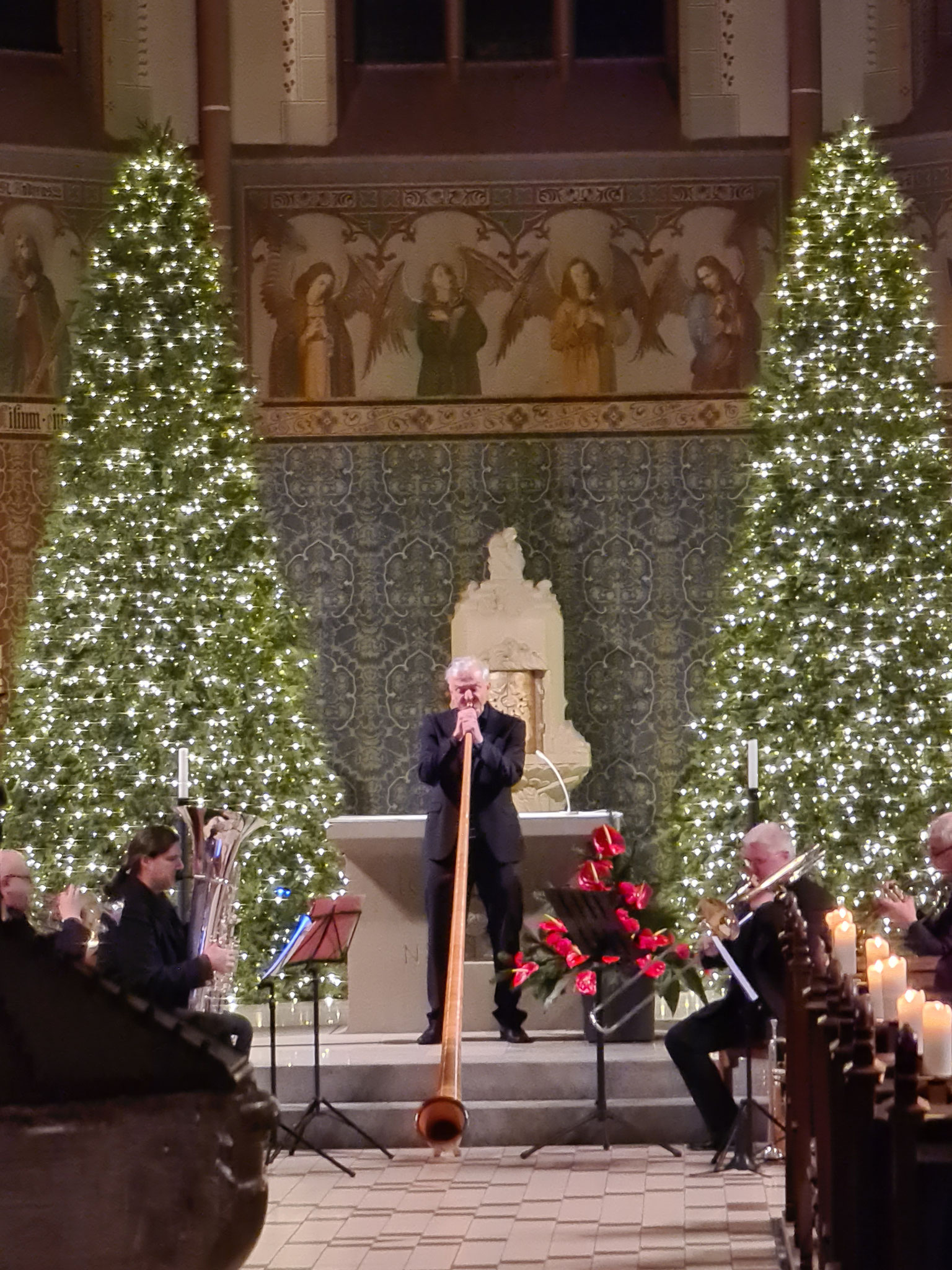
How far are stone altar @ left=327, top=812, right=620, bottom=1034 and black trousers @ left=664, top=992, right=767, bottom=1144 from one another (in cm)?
202

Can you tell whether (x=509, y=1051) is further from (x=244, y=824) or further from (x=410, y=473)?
(x=410, y=473)

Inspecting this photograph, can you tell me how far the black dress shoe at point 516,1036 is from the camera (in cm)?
991

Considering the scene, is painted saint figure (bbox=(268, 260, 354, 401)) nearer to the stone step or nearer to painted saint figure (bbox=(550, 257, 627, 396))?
painted saint figure (bbox=(550, 257, 627, 396))

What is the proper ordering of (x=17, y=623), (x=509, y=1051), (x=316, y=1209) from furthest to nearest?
(x=17, y=623)
(x=509, y=1051)
(x=316, y=1209)

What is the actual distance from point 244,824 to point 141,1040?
240 inches

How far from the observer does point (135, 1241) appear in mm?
2287

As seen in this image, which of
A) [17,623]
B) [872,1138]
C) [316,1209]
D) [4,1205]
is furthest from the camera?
[17,623]

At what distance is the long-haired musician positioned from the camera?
9.62 meters

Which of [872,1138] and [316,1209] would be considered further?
[316,1209]

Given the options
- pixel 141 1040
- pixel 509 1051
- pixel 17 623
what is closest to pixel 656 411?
pixel 17 623

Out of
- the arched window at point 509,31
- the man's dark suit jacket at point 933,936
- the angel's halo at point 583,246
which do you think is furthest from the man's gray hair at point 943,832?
the arched window at point 509,31

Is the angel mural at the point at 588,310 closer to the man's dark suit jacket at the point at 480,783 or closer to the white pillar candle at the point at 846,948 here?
the man's dark suit jacket at the point at 480,783

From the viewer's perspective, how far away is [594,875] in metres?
9.18

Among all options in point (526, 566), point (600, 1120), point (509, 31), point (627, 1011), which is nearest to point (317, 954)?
point (600, 1120)
